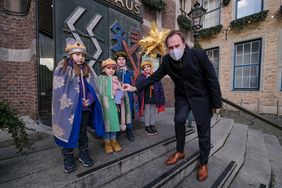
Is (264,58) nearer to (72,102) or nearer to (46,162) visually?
(72,102)

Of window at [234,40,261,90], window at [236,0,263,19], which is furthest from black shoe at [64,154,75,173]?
window at [236,0,263,19]

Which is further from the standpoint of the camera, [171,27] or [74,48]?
[171,27]

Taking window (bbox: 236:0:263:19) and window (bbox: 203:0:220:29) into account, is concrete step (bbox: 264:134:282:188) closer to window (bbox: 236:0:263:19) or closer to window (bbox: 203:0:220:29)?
window (bbox: 236:0:263:19)

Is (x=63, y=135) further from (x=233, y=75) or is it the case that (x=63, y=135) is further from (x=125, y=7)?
(x=233, y=75)

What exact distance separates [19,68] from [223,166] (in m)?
4.97

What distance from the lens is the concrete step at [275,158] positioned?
2679 millimetres

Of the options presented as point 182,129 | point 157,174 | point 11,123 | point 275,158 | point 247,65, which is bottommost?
point 275,158

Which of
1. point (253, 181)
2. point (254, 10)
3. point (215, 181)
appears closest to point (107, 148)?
point (215, 181)

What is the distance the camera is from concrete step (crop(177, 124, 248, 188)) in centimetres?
219

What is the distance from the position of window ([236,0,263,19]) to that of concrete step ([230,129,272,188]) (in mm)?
7778

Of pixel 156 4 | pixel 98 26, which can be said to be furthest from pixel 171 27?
pixel 98 26

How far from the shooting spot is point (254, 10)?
858cm

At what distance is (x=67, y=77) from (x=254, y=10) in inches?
405

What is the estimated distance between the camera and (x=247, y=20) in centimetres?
844
